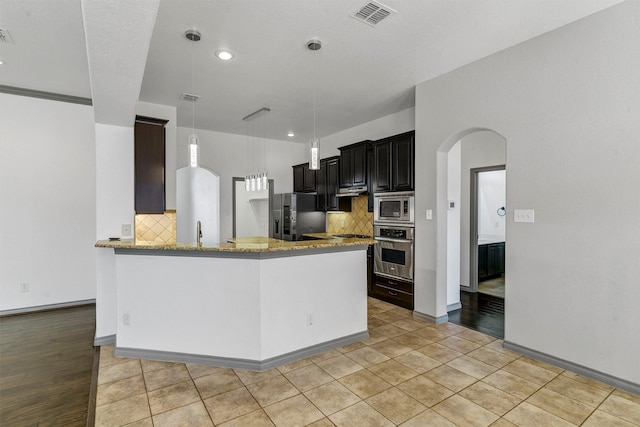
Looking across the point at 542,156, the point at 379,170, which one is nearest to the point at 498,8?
the point at 542,156

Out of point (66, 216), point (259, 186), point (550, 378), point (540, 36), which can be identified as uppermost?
point (540, 36)

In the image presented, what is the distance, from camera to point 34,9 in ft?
8.54

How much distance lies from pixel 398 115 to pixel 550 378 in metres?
4.16

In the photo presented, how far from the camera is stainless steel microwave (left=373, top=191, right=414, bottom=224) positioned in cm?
447

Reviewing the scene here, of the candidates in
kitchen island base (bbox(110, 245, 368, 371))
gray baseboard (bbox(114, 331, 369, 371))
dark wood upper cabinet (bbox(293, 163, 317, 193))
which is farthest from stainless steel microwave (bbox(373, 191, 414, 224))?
gray baseboard (bbox(114, 331, 369, 371))

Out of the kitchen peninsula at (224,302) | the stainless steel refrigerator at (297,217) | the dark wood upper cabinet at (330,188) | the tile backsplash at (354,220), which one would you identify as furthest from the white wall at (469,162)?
the kitchen peninsula at (224,302)

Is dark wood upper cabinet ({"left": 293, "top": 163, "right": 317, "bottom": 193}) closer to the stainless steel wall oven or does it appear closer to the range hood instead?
the range hood

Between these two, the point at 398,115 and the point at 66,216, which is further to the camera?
the point at 398,115

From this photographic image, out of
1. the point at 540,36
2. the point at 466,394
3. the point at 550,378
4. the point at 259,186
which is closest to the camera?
the point at 466,394

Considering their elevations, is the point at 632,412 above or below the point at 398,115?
below

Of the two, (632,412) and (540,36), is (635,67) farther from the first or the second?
(632,412)

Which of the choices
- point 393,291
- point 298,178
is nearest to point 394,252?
point 393,291

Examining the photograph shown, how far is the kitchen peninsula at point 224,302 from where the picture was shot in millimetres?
2836

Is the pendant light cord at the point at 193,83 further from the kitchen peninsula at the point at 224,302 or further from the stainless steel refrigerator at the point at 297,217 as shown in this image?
the stainless steel refrigerator at the point at 297,217
